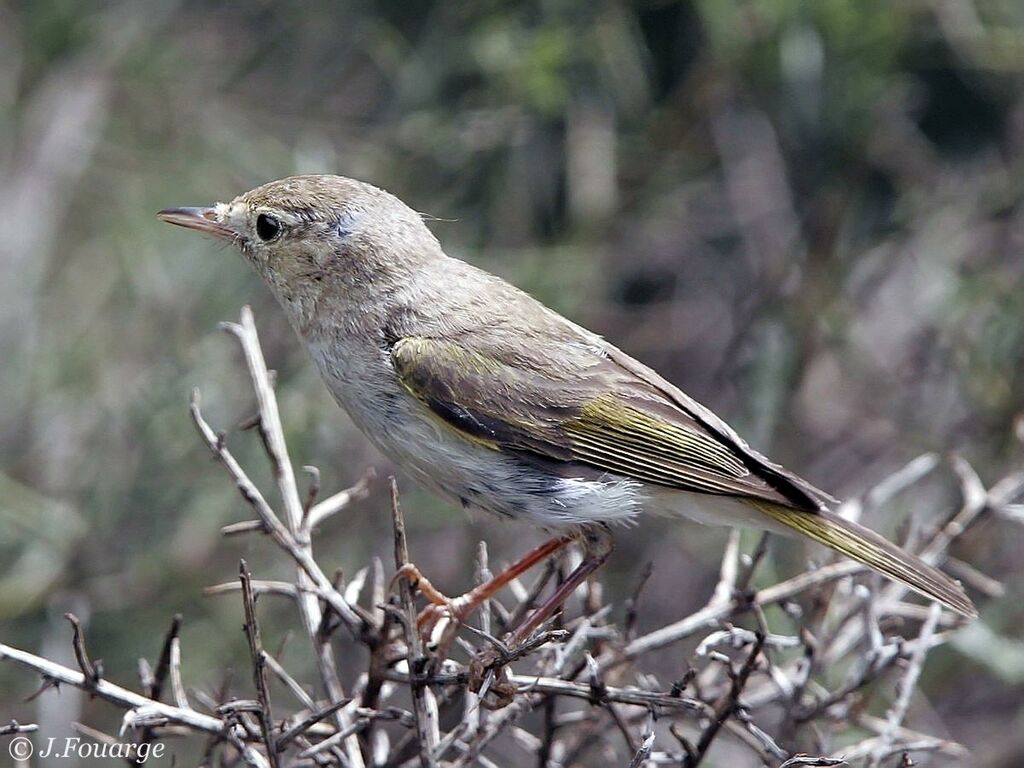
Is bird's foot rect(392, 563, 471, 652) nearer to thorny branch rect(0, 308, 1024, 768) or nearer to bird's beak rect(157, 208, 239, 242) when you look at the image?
thorny branch rect(0, 308, 1024, 768)

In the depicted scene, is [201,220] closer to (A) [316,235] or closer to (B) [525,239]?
(A) [316,235]

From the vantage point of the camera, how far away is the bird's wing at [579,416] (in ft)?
11.0

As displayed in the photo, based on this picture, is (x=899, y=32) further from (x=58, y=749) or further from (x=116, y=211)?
(x=58, y=749)

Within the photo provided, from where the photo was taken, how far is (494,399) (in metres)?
3.41

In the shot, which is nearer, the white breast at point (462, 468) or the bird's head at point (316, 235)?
the white breast at point (462, 468)

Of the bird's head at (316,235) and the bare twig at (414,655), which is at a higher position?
the bird's head at (316,235)

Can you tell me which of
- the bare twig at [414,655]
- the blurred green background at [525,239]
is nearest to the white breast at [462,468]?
the bare twig at [414,655]

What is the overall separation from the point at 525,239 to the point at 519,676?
299cm
